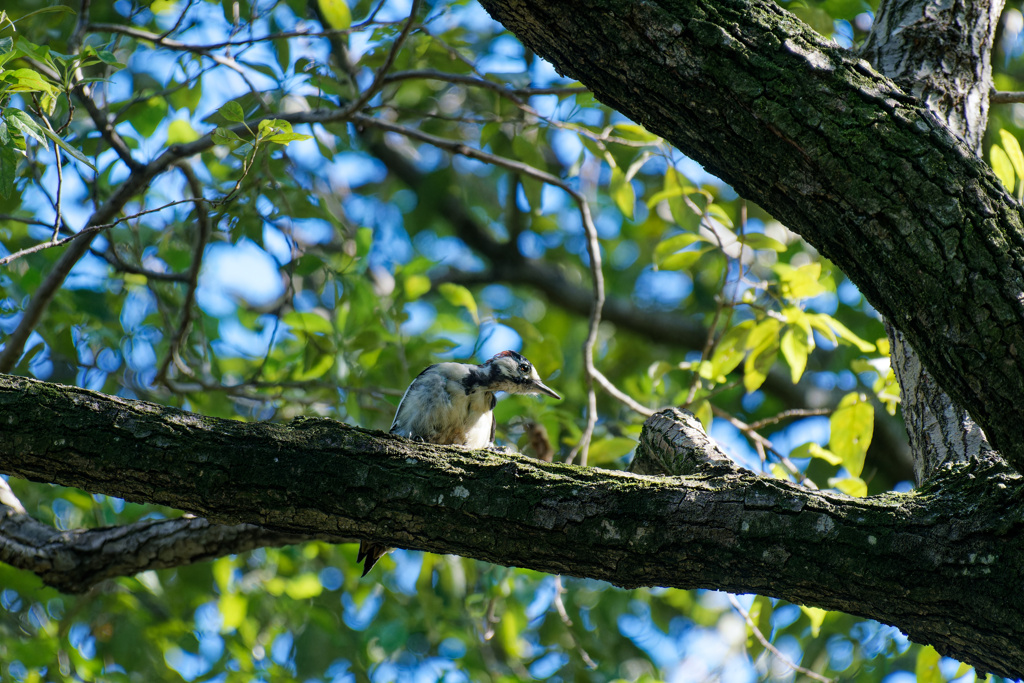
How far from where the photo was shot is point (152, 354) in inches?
238

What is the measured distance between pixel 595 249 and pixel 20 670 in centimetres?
400

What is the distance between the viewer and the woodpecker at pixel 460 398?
14.7 ft

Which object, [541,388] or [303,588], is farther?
[303,588]

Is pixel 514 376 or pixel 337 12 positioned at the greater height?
pixel 337 12

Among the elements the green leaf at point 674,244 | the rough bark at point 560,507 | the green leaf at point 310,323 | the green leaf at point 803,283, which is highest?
the green leaf at point 310,323

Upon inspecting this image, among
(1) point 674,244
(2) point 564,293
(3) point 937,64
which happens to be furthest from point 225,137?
(2) point 564,293

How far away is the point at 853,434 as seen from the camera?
352 centimetres

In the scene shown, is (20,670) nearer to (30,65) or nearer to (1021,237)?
(30,65)

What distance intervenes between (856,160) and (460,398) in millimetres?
2860

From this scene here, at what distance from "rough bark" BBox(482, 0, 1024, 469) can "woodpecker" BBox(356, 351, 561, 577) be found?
260cm

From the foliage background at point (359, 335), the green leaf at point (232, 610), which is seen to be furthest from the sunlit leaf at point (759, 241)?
the green leaf at point (232, 610)

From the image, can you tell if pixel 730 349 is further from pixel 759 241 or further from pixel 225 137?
pixel 225 137

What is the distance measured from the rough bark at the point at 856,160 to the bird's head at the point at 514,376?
2.74 meters

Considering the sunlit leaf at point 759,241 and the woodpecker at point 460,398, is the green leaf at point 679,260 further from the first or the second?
the woodpecker at point 460,398
